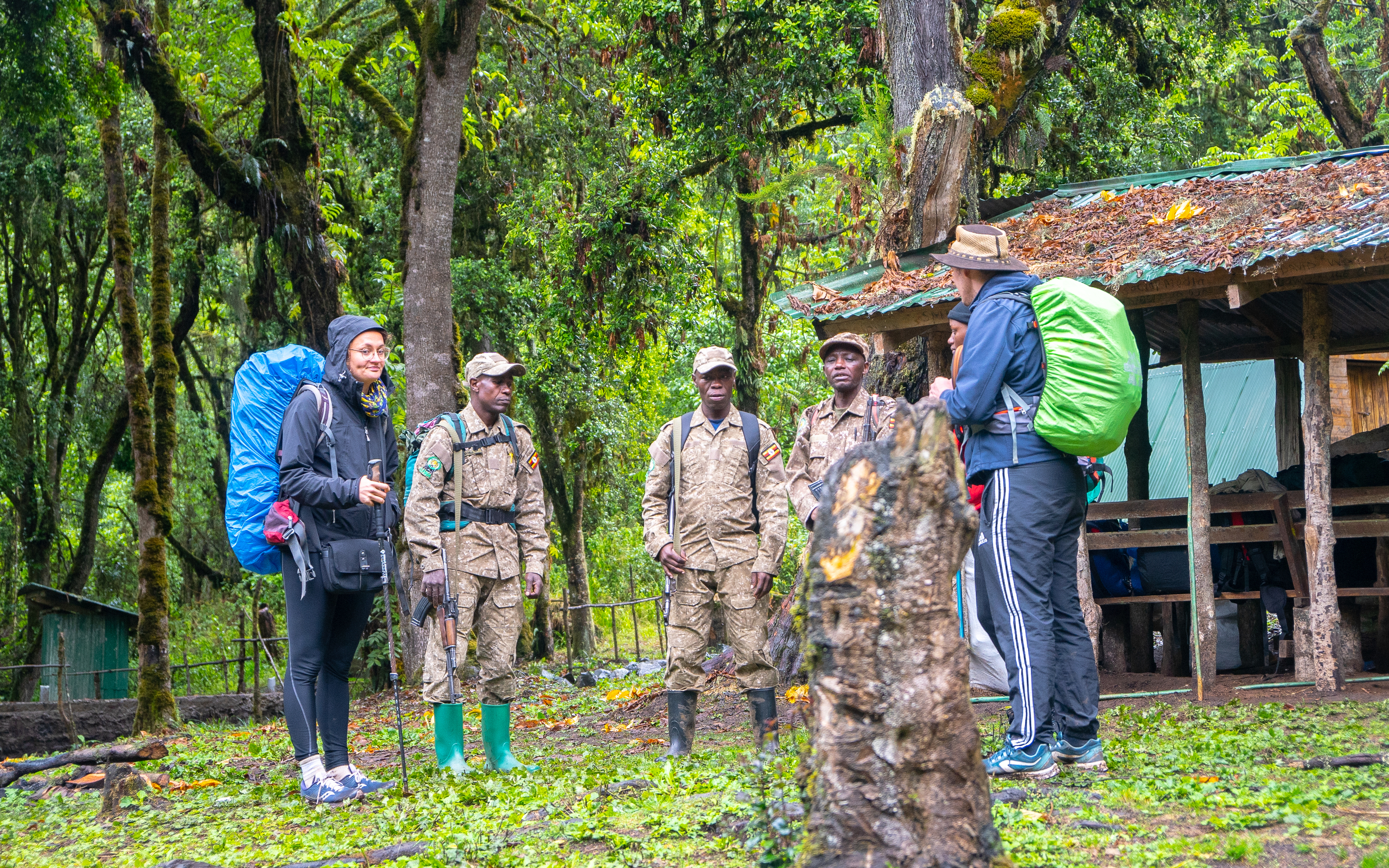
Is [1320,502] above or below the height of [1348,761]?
above

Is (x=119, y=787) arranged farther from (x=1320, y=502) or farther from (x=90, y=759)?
(x=1320, y=502)

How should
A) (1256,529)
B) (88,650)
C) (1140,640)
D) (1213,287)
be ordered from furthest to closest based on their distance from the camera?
(88,650) → (1140,640) → (1256,529) → (1213,287)

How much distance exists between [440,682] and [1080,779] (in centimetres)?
330

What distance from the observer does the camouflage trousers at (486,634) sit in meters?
6.17

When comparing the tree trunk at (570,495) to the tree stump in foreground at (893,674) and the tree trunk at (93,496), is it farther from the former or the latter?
the tree stump in foreground at (893,674)

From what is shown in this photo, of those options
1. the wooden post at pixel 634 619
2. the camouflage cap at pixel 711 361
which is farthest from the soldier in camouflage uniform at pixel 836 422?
the wooden post at pixel 634 619

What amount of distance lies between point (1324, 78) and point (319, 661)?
13.7 meters

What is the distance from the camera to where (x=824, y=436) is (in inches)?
255

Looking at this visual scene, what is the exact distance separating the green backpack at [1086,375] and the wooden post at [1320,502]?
161 inches

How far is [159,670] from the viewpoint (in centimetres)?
1223

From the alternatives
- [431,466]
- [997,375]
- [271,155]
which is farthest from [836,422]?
[271,155]

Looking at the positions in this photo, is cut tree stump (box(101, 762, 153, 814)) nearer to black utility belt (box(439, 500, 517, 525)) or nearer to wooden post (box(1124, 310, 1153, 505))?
black utility belt (box(439, 500, 517, 525))

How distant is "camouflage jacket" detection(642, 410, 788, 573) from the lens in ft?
20.7

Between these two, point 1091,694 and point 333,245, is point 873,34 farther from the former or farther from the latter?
point 1091,694
